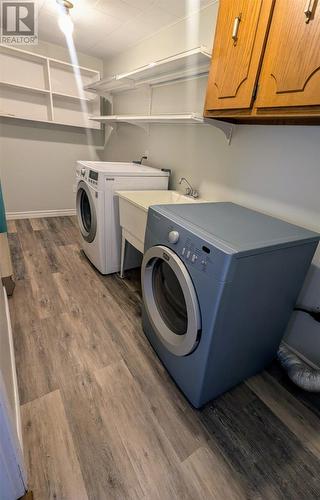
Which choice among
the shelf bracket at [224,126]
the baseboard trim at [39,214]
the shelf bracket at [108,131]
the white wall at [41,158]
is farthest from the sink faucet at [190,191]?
the baseboard trim at [39,214]

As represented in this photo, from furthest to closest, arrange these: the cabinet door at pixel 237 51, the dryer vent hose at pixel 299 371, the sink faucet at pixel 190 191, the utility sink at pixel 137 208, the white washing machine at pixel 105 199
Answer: the sink faucet at pixel 190 191 → the white washing machine at pixel 105 199 → the utility sink at pixel 137 208 → the dryer vent hose at pixel 299 371 → the cabinet door at pixel 237 51

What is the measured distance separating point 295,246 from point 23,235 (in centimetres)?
287

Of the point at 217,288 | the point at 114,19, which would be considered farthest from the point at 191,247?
the point at 114,19

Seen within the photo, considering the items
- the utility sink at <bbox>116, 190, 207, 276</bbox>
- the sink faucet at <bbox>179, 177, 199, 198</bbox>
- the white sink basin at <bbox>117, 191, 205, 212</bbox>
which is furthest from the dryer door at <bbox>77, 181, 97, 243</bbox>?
the sink faucet at <bbox>179, 177, 199, 198</bbox>

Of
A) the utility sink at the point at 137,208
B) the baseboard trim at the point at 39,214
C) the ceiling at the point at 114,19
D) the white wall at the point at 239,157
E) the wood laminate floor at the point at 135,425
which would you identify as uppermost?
the ceiling at the point at 114,19

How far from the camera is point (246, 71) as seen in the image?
120cm

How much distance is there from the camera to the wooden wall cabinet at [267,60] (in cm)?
97

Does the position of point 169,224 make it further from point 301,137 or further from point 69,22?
point 69,22

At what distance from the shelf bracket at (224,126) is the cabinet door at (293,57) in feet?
1.49

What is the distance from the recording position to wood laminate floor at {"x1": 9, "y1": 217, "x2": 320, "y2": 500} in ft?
3.10

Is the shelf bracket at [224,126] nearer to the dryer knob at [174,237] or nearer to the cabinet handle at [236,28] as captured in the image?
the cabinet handle at [236,28]

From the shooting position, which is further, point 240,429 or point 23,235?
point 23,235

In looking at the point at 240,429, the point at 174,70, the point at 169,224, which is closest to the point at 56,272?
the point at 169,224

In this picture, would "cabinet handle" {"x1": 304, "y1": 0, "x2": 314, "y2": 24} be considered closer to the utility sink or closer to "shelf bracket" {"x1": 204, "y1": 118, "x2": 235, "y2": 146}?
"shelf bracket" {"x1": 204, "y1": 118, "x2": 235, "y2": 146}
